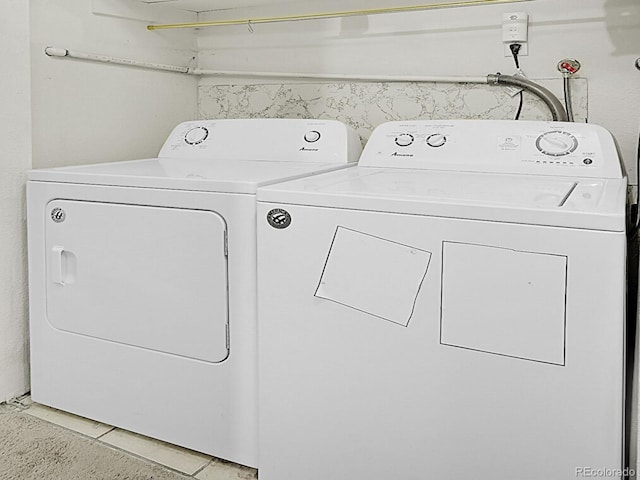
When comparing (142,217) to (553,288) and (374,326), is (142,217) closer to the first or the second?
(374,326)

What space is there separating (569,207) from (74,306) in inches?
53.3

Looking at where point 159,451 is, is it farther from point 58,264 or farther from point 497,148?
point 497,148

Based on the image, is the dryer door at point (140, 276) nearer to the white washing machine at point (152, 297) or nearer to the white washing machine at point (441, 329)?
the white washing machine at point (152, 297)

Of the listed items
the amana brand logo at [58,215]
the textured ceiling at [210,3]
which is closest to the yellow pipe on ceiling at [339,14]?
the textured ceiling at [210,3]

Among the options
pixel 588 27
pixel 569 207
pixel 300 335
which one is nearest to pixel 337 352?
pixel 300 335

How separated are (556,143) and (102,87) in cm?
153

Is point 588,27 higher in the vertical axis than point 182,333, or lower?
higher

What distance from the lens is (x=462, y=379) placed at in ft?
4.29

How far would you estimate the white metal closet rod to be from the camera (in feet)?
7.08

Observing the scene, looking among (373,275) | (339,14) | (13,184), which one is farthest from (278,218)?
(339,14)

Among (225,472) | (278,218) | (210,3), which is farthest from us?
(210,3)

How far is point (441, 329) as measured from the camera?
1.31 metres

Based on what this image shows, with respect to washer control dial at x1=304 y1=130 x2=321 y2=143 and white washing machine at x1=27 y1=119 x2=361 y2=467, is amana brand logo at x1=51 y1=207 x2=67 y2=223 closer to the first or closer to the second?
white washing machine at x1=27 y1=119 x2=361 y2=467

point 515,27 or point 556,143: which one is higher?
point 515,27
